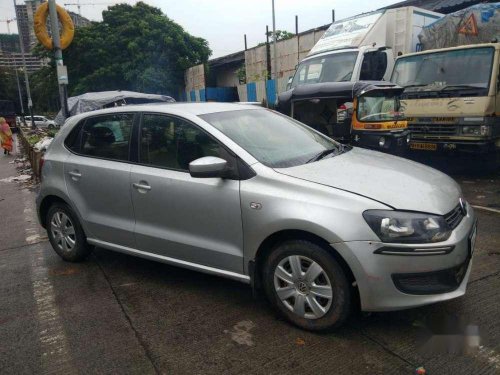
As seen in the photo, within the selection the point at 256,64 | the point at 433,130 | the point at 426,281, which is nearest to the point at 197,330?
the point at 426,281

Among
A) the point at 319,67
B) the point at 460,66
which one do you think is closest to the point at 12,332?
the point at 460,66

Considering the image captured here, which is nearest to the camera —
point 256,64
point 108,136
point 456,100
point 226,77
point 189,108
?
point 189,108

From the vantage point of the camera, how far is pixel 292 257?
2.94 meters

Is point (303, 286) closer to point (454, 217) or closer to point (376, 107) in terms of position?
point (454, 217)

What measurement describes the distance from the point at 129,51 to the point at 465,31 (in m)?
24.1

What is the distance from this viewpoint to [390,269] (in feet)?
8.67

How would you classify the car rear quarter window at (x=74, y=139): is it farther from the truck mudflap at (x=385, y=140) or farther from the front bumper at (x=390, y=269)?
the truck mudflap at (x=385, y=140)

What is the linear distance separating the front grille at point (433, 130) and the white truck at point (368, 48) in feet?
7.37

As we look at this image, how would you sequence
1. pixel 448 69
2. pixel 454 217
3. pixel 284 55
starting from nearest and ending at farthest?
pixel 454 217 < pixel 448 69 < pixel 284 55

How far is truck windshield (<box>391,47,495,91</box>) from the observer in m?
7.82

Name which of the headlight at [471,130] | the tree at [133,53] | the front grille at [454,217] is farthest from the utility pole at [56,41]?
the tree at [133,53]

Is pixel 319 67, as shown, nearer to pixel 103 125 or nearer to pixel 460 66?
pixel 460 66

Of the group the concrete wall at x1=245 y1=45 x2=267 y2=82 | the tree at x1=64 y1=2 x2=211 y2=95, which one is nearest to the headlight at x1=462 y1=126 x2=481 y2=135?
the concrete wall at x1=245 y1=45 x2=267 y2=82

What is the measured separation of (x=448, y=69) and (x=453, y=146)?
1.57 m
